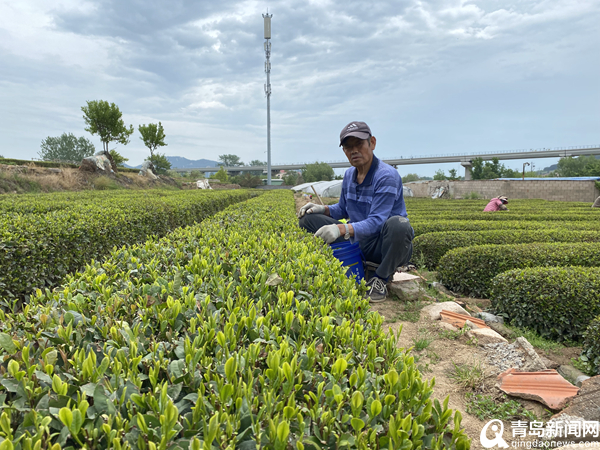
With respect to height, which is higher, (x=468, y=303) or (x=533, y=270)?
(x=533, y=270)

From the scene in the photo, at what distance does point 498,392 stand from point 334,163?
91508 millimetres

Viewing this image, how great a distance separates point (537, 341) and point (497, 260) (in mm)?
Answer: 1777

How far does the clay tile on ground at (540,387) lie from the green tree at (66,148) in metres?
86.6

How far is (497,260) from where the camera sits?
546 cm

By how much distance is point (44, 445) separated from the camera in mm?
974

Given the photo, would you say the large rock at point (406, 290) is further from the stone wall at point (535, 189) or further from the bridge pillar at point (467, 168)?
the bridge pillar at point (467, 168)

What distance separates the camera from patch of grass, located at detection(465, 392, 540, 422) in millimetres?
2449

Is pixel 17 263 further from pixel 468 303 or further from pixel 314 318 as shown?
pixel 468 303

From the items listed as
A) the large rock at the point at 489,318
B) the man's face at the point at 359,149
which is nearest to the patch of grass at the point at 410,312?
the large rock at the point at 489,318

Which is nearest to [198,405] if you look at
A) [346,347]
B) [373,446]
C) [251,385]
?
[251,385]

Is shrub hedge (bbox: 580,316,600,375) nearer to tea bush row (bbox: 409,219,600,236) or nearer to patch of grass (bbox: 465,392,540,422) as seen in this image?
patch of grass (bbox: 465,392,540,422)

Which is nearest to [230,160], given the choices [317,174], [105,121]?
[317,174]

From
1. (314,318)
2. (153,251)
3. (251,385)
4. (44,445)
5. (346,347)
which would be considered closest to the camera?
(44,445)

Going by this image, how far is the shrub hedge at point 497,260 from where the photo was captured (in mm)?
5348
